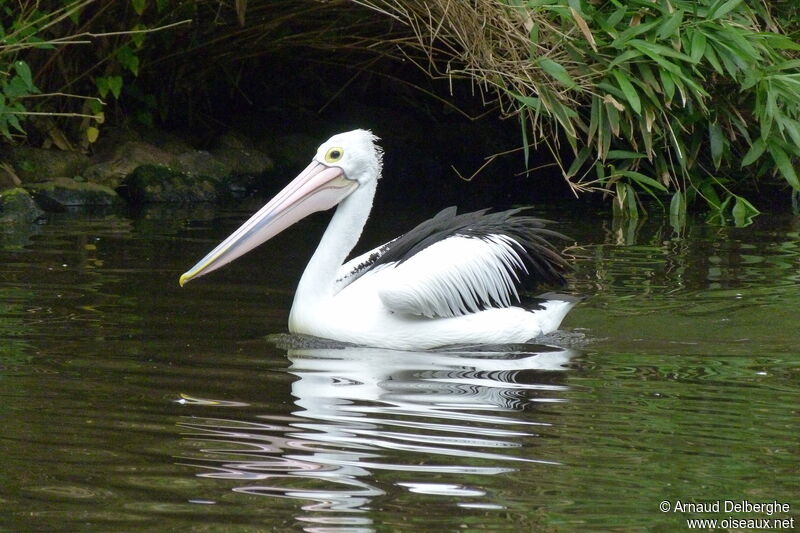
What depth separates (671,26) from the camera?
7.28 m

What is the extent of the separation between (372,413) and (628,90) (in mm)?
4118

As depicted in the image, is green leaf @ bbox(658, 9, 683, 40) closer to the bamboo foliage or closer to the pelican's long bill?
the bamboo foliage

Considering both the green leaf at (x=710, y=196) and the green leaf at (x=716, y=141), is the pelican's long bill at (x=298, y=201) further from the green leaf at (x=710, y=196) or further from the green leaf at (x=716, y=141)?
the green leaf at (x=710, y=196)

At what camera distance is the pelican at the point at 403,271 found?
4.91 m

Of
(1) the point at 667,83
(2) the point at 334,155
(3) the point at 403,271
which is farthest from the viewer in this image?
(1) the point at 667,83

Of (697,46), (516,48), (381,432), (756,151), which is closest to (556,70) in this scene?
(516,48)

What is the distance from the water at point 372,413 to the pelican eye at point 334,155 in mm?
761

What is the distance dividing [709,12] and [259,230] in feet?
11.9

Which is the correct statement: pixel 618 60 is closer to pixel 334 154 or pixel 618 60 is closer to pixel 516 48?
pixel 516 48

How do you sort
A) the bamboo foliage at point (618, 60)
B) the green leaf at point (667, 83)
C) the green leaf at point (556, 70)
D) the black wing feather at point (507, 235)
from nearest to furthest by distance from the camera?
1. the black wing feather at point (507, 235)
2. the green leaf at point (556, 70)
3. the bamboo foliage at point (618, 60)
4. the green leaf at point (667, 83)

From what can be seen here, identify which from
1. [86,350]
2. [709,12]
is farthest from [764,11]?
[86,350]

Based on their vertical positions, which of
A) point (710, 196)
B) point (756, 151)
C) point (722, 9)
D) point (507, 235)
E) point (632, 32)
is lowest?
point (507, 235)

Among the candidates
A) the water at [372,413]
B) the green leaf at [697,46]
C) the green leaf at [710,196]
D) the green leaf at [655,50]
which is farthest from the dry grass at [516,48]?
the green leaf at [710,196]

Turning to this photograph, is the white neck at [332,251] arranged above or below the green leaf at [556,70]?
below
